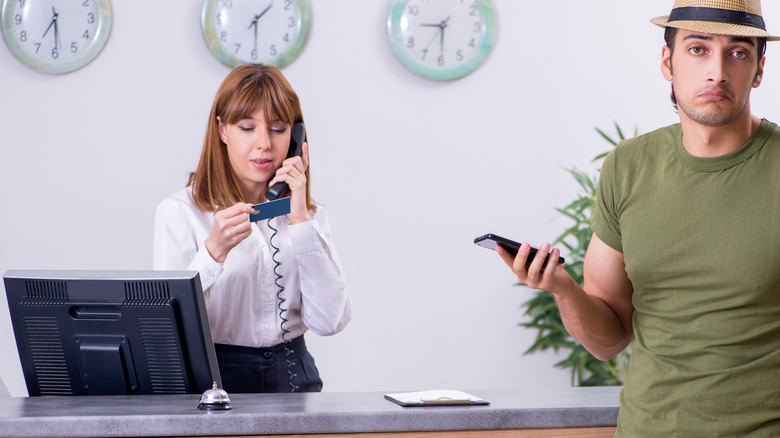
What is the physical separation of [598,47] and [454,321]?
1.46 m

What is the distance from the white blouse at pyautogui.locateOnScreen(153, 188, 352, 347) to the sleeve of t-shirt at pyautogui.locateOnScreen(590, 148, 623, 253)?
0.87 metres

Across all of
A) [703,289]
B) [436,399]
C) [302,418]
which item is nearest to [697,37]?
[703,289]

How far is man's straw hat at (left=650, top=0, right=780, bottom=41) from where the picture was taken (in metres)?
1.57

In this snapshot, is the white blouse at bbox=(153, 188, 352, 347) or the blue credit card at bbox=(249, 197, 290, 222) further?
the white blouse at bbox=(153, 188, 352, 347)

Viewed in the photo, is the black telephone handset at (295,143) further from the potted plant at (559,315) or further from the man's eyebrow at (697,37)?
the potted plant at (559,315)

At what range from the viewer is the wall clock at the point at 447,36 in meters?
3.90

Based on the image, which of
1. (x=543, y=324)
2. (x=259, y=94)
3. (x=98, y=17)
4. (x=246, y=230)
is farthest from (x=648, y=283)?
(x=98, y=17)

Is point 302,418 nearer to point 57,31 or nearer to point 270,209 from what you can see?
point 270,209

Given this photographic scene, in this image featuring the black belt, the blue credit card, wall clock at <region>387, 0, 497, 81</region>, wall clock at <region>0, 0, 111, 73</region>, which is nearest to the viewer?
the blue credit card

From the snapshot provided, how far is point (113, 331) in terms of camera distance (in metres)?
1.85

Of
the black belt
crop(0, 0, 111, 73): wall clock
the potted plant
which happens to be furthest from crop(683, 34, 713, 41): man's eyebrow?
crop(0, 0, 111, 73): wall clock

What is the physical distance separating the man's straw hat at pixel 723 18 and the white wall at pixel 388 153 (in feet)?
7.77

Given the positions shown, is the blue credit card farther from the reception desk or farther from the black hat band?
the black hat band

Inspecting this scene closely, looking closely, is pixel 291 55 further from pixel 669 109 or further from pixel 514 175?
pixel 669 109
